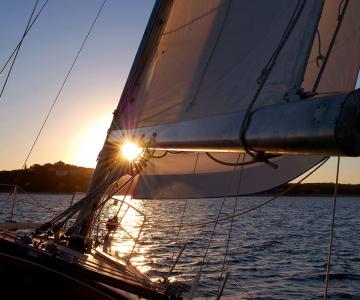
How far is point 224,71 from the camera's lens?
3920 mm

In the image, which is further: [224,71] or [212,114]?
[224,71]

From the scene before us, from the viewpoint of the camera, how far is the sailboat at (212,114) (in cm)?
229

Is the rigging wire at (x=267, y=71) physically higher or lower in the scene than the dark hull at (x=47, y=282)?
higher

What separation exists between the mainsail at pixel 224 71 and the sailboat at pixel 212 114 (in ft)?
0.04

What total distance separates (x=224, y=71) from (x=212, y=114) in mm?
412

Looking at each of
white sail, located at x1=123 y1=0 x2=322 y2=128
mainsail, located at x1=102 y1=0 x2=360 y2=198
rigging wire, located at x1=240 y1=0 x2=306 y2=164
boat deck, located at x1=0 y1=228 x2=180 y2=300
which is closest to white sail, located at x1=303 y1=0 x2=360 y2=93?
mainsail, located at x1=102 y1=0 x2=360 y2=198

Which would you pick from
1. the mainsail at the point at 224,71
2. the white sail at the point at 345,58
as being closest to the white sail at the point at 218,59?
the mainsail at the point at 224,71

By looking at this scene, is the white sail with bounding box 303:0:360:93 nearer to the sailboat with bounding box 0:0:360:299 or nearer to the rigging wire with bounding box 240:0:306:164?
the sailboat with bounding box 0:0:360:299

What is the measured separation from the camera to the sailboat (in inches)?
90.3

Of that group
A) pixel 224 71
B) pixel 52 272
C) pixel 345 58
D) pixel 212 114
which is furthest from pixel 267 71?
pixel 345 58

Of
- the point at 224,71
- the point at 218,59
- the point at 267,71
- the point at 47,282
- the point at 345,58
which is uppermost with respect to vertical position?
the point at 345,58

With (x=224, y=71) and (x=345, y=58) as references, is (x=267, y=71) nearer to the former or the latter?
(x=224, y=71)

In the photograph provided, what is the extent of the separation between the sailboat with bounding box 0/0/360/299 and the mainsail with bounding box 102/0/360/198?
0.04ft

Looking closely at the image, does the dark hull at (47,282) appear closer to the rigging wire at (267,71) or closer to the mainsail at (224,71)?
the mainsail at (224,71)
